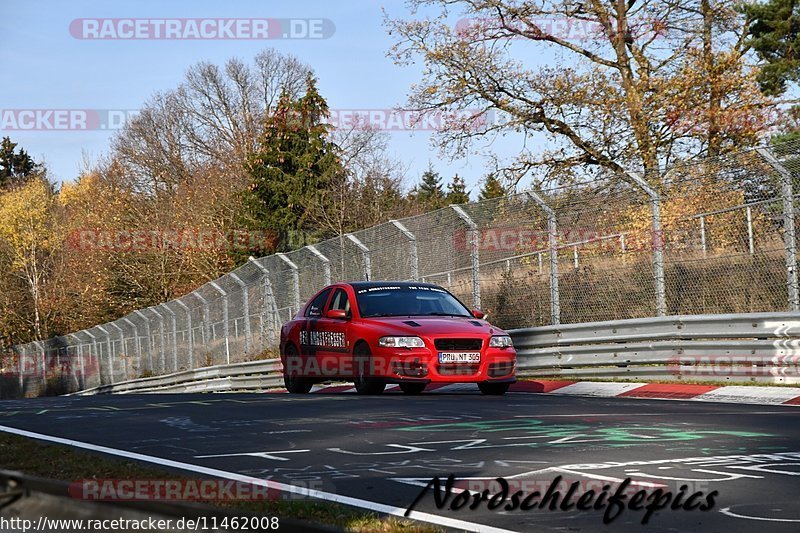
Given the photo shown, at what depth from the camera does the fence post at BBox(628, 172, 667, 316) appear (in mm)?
15594

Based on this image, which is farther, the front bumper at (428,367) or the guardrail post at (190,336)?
the guardrail post at (190,336)

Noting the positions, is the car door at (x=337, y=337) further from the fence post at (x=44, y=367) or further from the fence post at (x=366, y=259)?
the fence post at (x=44, y=367)

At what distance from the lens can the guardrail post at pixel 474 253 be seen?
62.4 feet

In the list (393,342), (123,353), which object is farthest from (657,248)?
(123,353)

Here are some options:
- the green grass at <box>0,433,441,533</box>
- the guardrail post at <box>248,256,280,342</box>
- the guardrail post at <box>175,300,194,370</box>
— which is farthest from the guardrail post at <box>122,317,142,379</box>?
the green grass at <box>0,433,441,533</box>

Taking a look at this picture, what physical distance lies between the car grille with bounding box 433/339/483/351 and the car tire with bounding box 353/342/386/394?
0.92 meters

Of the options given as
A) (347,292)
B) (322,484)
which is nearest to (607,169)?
(347,292)

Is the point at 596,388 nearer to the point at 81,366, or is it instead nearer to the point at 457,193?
the point at 81,366

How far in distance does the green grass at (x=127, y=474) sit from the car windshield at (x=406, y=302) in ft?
21.7

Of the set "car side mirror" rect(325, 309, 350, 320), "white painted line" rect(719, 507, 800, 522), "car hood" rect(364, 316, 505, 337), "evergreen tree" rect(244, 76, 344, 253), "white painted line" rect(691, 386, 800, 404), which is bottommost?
"white painted line" rect(719, 507, 800, 522)

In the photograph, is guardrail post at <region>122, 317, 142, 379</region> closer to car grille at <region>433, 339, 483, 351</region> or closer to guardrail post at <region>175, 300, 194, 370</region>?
guardrail post at <region>175, 300, 194, 370</region>

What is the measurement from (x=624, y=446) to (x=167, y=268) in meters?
46.3

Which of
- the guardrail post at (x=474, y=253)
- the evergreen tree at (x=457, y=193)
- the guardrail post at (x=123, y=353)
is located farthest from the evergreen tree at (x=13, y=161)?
the guardrail post at (x=474, y=253)

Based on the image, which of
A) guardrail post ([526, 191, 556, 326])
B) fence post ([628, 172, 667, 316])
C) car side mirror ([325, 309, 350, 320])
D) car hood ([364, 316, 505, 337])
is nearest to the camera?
car hood ([364, 316, 505, 337])
